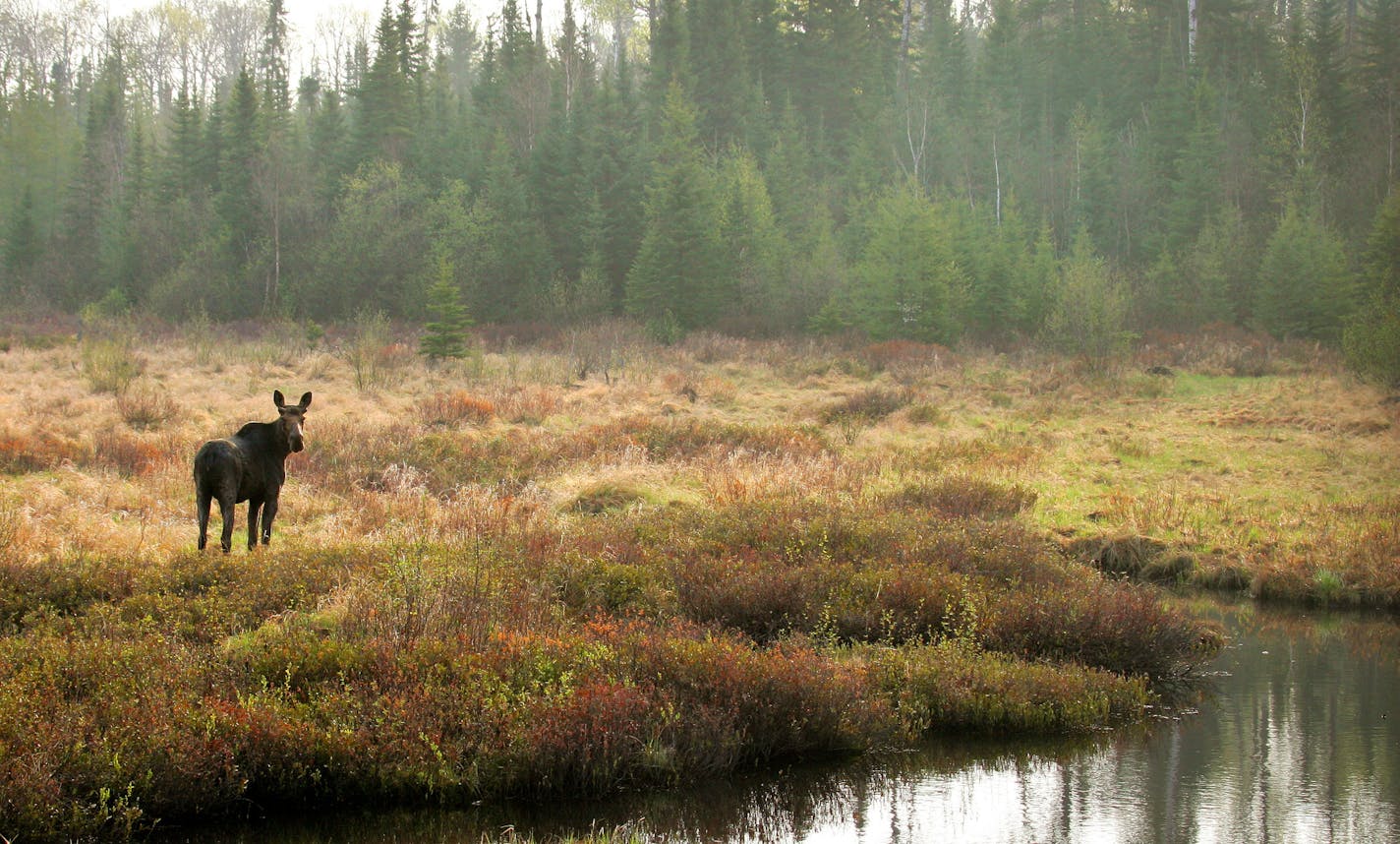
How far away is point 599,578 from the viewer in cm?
1080

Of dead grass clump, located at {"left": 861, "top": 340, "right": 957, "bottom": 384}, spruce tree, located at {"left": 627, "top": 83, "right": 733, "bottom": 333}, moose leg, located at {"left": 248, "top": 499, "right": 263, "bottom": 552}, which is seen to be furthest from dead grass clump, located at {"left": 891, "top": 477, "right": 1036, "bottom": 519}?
spruce tree, located at {"left": 627, "top": 83, "right": 733, "bottom": 333}

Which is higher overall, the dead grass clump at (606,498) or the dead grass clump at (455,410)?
the dead grass clump at (455,410)

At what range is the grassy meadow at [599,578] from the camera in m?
7.30

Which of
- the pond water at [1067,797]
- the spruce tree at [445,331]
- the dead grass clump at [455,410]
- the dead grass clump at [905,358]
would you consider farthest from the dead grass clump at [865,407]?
the pond water at [1067,797]

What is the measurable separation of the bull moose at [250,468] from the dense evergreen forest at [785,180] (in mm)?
18579

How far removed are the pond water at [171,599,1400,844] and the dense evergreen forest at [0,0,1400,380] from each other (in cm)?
2284

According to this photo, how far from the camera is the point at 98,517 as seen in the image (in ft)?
40.5

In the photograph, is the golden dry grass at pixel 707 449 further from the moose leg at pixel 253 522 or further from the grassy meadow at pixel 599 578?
the moose leg at pixel 253 522

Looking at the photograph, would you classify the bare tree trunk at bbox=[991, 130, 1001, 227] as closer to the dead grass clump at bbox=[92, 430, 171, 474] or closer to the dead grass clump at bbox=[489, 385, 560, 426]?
the dead grass clump at bbox=[489, 385, 560, 426]

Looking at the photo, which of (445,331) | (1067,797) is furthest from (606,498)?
(445,331)

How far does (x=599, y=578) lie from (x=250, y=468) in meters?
3.42

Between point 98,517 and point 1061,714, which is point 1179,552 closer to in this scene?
point 1061,714

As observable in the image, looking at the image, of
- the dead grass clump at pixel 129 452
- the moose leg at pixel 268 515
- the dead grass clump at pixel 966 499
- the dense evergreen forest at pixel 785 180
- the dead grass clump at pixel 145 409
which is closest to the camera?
the moose leg at pixel 268 515

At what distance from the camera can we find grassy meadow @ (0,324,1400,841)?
730 centimetres
